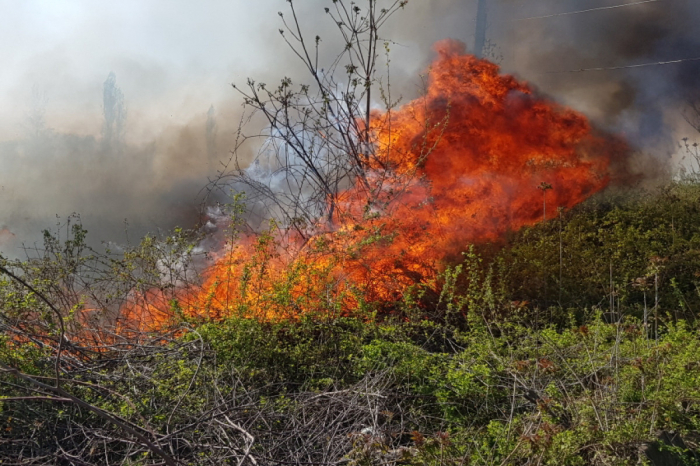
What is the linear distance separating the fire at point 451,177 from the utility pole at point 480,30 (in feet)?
2.66

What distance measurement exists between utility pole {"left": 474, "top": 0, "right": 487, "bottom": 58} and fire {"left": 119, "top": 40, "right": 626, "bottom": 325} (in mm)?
810

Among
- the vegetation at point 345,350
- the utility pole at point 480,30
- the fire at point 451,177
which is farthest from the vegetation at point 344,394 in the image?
the utility pole at point 480,30

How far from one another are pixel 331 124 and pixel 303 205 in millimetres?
1308

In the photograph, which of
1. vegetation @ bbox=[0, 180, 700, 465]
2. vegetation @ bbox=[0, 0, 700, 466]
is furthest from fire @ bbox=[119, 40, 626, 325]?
vegetation @ bbox=[0, 180, 700, 465]

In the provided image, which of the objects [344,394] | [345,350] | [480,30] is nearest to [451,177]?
[480,30]

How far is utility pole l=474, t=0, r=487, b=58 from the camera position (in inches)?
404

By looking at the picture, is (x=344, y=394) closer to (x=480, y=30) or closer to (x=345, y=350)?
(x=345, y=350)

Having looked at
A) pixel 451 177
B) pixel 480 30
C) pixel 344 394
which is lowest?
pixel 344 394

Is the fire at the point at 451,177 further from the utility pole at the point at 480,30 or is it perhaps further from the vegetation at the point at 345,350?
the utility pole at the point at 480,30

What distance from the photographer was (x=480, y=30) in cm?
1048

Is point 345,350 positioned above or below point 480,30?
below

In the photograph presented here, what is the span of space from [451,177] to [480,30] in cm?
360

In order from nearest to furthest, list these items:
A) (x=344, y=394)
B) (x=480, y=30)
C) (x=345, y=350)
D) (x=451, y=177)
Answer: (x=344, y=394), (x=345, y=350), (x=451, y=177), (x=480, y=30)

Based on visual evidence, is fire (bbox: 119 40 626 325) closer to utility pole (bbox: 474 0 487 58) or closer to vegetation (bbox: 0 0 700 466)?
vegetation (bbox: 0 0 700 466)
